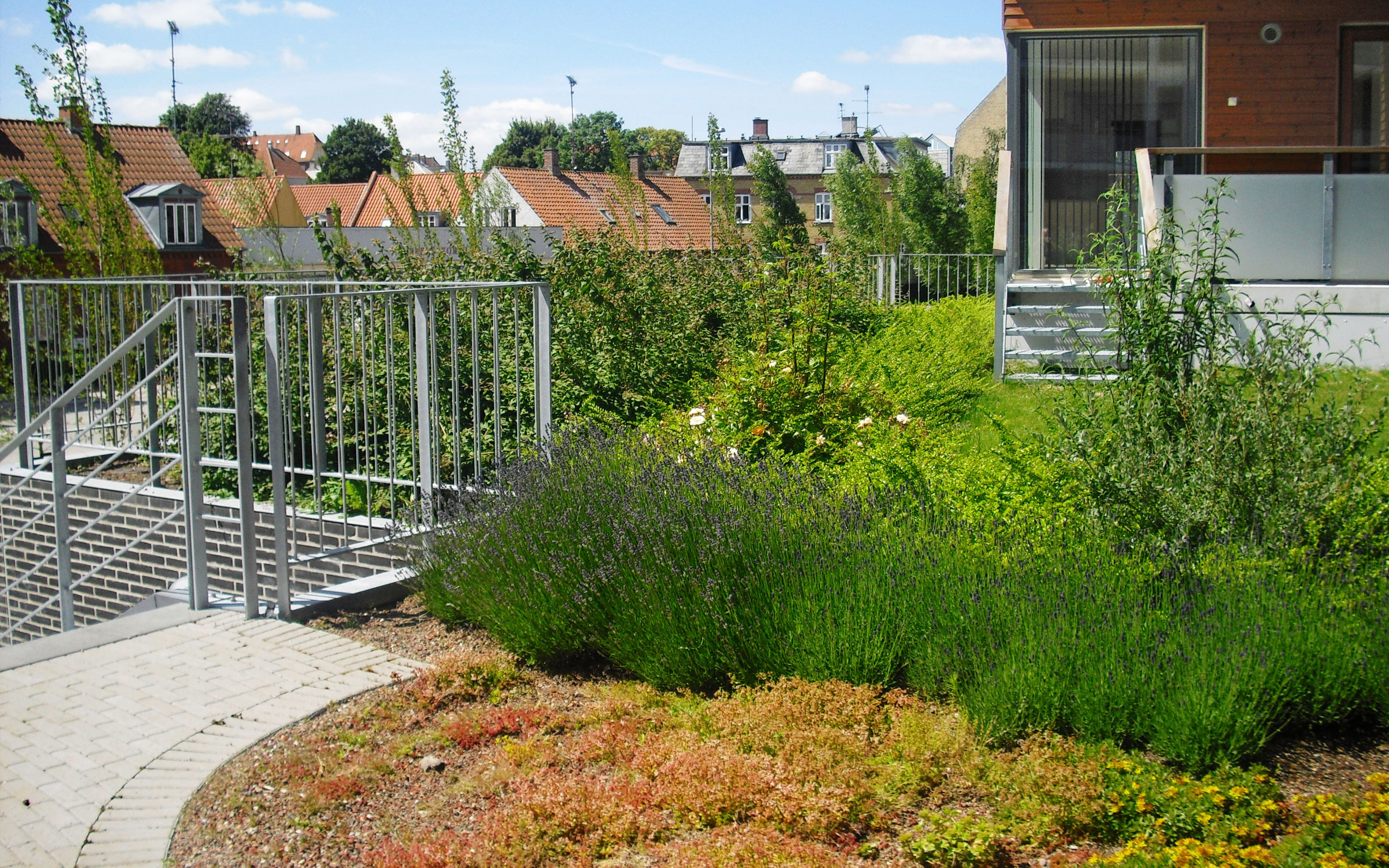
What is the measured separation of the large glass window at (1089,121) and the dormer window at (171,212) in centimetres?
2691

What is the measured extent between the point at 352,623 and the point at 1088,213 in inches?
418

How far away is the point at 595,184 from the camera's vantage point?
54312mm

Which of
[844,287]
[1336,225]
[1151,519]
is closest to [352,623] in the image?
[1151,519]

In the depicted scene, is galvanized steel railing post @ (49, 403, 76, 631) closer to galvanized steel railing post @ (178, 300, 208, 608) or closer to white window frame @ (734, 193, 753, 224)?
galvanized steel railing post @ (178, 300, 208, 608)

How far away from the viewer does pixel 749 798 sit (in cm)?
338

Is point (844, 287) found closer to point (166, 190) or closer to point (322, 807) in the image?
point (322, 807)

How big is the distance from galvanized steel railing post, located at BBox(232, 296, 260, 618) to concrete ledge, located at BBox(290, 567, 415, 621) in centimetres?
23

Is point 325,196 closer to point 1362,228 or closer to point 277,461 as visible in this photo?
point 1362,228

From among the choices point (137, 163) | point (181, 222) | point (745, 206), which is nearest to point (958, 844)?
point (181, 222)

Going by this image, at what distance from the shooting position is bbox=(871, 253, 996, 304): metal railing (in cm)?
1528

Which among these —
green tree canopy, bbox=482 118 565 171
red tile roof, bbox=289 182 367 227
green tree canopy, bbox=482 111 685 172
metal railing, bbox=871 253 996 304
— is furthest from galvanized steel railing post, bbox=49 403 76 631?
green tree canopy, bbox=482 118 565 171

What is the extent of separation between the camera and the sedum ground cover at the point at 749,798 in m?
3.11

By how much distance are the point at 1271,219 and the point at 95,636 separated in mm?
10061

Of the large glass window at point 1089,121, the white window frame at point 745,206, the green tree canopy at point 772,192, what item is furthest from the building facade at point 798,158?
the large glass window at point 1089,121
